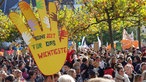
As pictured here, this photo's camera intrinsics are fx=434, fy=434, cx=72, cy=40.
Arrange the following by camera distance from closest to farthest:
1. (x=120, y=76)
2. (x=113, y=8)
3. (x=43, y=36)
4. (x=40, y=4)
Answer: (x=43, y=36) < (x=40, y=4) < (x=120, y=76) < (x=113, y=8)

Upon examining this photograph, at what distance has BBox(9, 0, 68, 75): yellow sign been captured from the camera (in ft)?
25.1

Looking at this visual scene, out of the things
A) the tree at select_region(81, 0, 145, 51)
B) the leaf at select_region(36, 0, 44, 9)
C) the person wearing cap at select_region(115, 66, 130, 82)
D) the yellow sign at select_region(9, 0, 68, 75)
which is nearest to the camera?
the yellow sign at select_region(9, 0, 68, 75)

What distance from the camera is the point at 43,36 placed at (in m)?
7.79

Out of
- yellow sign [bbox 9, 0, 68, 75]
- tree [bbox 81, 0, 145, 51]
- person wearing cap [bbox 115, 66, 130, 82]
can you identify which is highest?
yellow sign [bbox 9, 0, 68, 75]

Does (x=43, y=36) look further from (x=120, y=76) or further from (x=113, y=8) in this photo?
(x=113, y=8)

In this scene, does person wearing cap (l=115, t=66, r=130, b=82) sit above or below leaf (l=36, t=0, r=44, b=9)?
below

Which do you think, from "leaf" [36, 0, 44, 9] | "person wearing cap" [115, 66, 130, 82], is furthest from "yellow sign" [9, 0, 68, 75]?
"person wearing cap" [115, 66, 130, 82]

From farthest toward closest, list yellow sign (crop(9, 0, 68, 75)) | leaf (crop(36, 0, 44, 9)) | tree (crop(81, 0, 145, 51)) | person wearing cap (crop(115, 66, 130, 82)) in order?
tree (crop(81, 0, 145, 51)), person wearing cap (crop(115, 66, 130, 82)), leaf (crop(36, 0, 44, 9)), yellow sign (crop(9, 0, 68, 75))

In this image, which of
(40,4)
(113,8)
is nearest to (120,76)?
(40,4)

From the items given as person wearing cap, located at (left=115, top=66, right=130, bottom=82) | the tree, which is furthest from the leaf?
the tree

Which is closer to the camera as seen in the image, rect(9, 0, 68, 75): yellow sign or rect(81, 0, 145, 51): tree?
rect(9, 0, 68, 75): yellow sign

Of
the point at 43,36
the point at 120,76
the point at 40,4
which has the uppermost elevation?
the point at 40,4

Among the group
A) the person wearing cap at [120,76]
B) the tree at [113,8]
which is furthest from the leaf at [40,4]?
the tree at [113,8]

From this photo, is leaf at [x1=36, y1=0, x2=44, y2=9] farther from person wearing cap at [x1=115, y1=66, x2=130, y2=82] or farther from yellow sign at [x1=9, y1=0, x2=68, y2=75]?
person wearing cap at [x1=115, y1=66, x2=130, y2=82]
